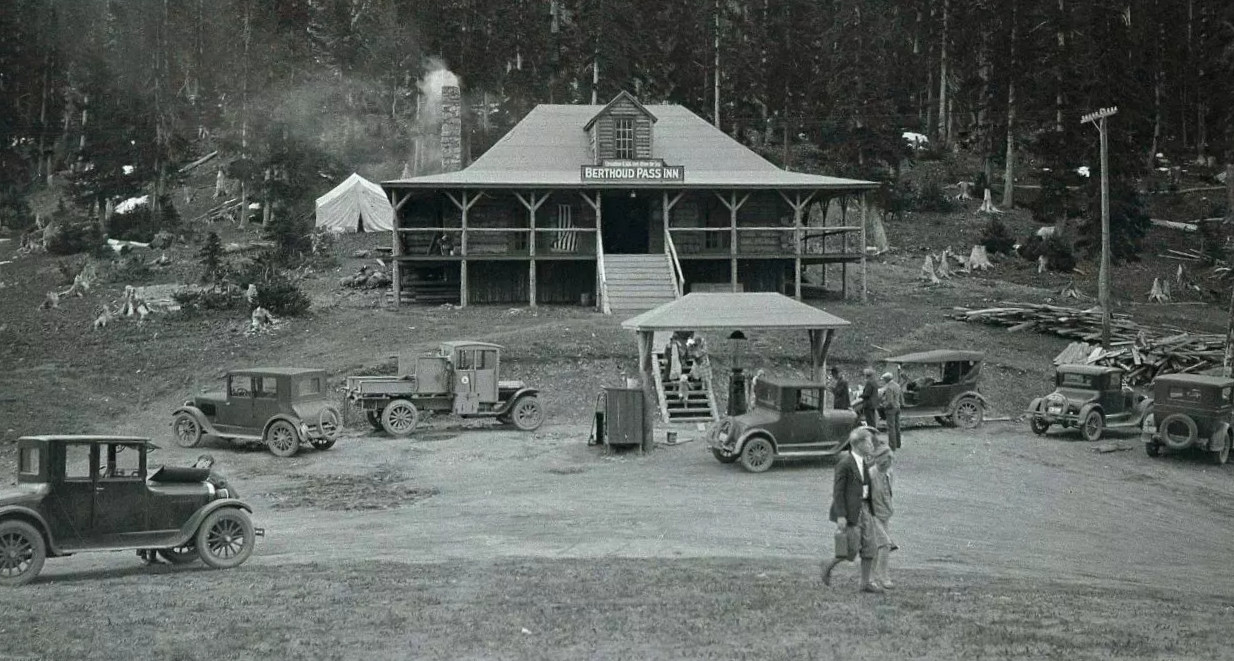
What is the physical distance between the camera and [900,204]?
53.8 metres

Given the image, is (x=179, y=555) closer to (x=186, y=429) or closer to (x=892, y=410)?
(x=186, y=429)

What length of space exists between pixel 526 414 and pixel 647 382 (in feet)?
10.1

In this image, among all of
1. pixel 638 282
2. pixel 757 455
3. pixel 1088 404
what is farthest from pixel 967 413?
pixel 638 282

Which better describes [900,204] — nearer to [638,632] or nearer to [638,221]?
[638,221]

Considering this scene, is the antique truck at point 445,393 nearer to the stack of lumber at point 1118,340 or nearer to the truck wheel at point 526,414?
the truck wheel at point 526,414

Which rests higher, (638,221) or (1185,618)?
(638,221)

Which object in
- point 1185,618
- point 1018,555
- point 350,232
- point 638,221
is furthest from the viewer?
point 350,232

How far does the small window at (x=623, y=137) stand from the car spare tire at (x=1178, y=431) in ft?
70.7

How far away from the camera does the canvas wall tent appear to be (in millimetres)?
53062

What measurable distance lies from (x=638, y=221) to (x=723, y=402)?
15.5 m

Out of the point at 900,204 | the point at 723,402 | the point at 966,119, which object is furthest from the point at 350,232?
the point at 966,119

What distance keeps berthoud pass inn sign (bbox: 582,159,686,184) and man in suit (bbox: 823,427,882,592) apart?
26507 mm

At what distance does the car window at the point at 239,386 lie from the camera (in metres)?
22.3

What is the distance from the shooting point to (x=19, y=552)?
39.0ft
